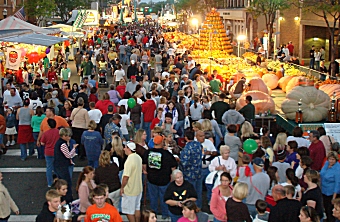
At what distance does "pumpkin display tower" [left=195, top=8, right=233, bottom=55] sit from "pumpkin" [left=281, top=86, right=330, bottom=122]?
16.3 meters

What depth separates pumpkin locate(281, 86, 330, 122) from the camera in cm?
1582

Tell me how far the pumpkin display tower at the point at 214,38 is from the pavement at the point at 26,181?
755 inches

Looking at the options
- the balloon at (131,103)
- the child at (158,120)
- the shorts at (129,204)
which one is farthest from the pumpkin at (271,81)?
the shorts at (129,204)

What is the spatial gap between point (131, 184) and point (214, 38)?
82.5ft

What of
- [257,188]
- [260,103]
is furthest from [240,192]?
[260,103]

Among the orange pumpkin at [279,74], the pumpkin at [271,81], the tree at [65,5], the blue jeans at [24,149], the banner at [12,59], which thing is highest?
the tree at [65,5]

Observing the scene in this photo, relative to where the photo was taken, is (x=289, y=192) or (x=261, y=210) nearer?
(x=261, y=210)

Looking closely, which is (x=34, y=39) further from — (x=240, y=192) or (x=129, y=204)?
(x=240, y=192)

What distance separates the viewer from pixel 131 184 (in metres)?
8.86

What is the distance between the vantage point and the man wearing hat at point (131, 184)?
884 centimetres

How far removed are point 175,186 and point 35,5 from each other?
51467 millimetres

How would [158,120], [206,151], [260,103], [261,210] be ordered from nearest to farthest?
1. [261,210]
2. [206,151]
3. [158,120]
4. [260,103]

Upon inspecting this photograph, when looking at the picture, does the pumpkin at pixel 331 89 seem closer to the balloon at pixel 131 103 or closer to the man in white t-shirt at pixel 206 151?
the balloon at pixel 131 103

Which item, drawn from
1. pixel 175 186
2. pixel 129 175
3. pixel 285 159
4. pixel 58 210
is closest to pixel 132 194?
pixel 129 175
